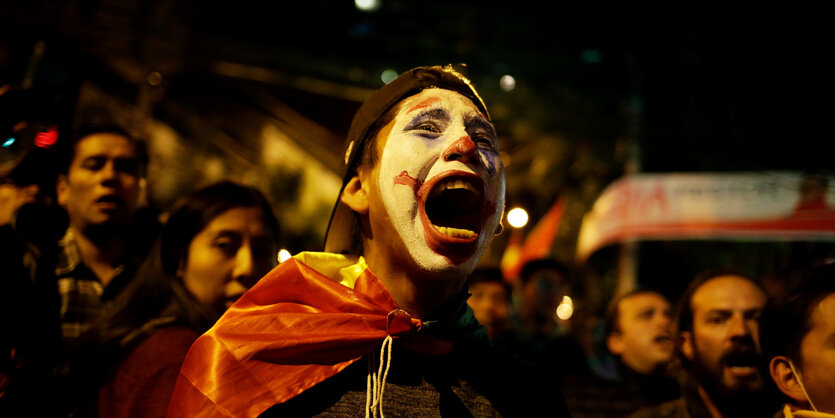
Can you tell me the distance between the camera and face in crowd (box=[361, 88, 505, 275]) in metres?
2.15

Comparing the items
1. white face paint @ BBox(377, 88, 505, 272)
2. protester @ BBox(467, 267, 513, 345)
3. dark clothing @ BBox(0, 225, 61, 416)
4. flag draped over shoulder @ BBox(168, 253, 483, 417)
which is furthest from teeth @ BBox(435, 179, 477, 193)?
protester @ BBox(467, 267, 513, 345)

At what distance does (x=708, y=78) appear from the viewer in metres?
12.6

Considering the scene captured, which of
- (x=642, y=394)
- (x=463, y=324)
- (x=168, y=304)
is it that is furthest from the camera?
(x=642, y=394)

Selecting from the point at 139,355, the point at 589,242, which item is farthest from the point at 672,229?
the point at 139,355

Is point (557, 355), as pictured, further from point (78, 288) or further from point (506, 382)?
point (78, 288)

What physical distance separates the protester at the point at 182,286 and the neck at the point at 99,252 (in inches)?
17.0

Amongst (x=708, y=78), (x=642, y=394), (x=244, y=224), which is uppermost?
(x=708, y=78)

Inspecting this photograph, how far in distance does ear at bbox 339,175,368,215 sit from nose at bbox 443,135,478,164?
1.16 ft

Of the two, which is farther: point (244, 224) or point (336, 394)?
point (244, 224)

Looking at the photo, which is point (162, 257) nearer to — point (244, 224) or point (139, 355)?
point (244, 224)

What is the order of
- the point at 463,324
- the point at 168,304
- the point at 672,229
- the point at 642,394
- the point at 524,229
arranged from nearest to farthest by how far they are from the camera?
the point at 463,324
the point at 168,304
the point at 642,394
the point at 672,229
the point at 524,229

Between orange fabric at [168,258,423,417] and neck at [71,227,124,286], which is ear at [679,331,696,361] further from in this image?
neck at [71,227,124,286]

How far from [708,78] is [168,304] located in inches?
469

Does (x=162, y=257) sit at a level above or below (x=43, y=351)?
above
